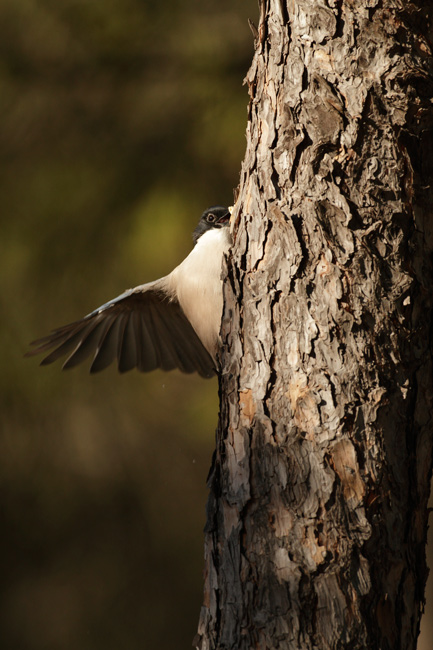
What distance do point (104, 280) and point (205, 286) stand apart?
173 cm

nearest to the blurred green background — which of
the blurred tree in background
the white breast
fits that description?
the blurred tree in background

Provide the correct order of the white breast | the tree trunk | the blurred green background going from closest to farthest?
the tree trunk, the white breast, the blurred green background

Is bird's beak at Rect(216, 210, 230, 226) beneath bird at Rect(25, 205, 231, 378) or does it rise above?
above

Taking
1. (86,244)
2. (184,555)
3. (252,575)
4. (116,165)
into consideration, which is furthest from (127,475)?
(252,575)

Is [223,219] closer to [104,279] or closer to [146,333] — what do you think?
[146,333]

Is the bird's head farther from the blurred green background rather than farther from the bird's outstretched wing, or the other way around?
the blurred green background

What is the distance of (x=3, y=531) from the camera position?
471 cm

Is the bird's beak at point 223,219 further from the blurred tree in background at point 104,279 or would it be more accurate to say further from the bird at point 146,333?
the blurred tree in background at point 104,279

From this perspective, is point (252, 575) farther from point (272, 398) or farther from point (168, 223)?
point (168, 223)

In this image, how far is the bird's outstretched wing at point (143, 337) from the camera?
3514 mm

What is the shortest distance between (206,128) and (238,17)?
28.2 inches

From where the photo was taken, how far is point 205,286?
3.03 meters

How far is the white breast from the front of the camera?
297 centimetres

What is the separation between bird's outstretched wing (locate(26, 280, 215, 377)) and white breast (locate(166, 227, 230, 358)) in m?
0.27
